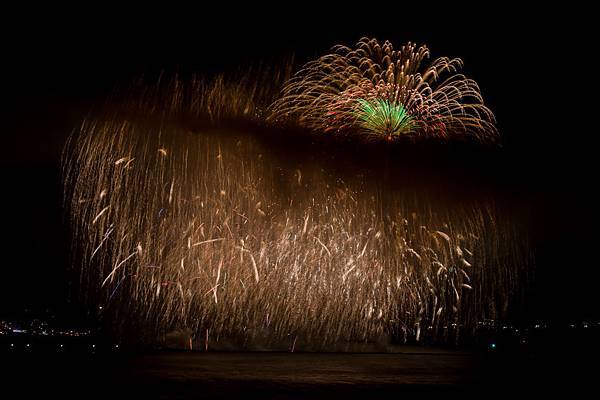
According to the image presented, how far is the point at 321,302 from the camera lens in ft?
139

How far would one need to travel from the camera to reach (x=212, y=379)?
128 ft

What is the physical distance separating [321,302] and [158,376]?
10210 millimetres

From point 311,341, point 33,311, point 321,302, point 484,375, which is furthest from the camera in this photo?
point 33,311

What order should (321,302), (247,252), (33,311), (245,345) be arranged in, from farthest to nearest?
(33,311), (245,345), (321,302), (247,252)

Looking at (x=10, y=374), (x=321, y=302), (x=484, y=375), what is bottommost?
(x=10, y=374)

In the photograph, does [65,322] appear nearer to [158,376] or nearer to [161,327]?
[161,327]

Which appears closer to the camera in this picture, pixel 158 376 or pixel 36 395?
Answer: pixel 36 395

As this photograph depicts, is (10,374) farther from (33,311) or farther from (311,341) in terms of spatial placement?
(33,311)

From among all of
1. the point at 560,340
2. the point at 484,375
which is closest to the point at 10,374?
the point at 484,375

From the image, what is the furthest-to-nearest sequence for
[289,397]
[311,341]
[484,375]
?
[311,341]
[484,375]
[289,397]

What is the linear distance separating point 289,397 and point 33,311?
104m

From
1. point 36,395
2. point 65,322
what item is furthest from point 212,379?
point 65,322

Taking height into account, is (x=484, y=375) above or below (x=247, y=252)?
below

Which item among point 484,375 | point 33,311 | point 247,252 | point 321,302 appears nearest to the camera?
point 247,252
